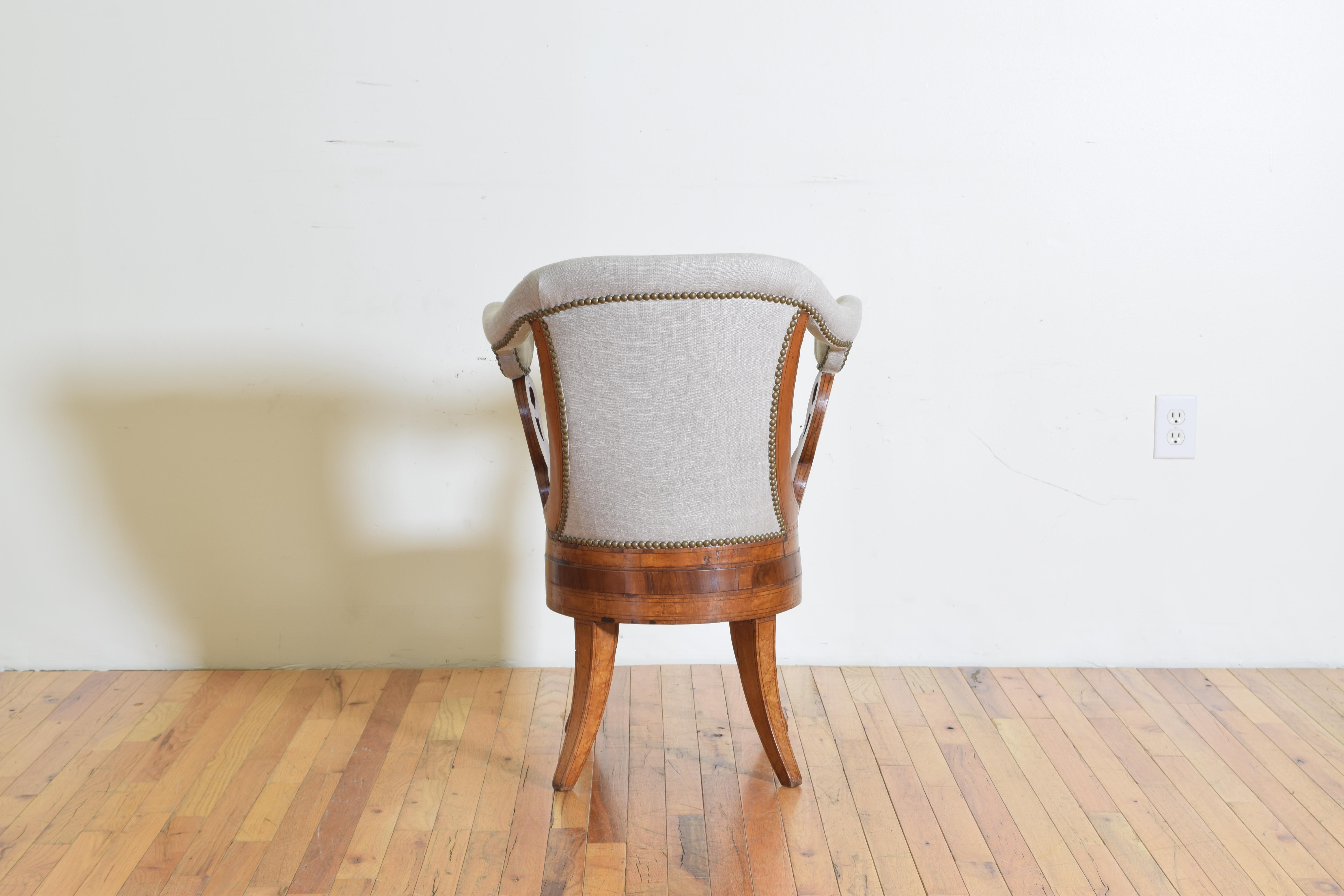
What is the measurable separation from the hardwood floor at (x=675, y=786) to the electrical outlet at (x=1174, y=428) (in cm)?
46

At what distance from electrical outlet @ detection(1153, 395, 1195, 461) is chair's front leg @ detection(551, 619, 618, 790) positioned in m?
1.09

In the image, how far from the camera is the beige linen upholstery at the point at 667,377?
1.43 metres

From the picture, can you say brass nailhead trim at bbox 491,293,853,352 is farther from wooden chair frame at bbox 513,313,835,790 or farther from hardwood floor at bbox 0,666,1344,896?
hardwood floor at bbox 0,666,1344,896

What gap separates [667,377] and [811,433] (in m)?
0.32

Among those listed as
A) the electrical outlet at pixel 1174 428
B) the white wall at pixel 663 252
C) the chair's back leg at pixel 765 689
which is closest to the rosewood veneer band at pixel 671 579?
the chair's back leg at pixel 765 689

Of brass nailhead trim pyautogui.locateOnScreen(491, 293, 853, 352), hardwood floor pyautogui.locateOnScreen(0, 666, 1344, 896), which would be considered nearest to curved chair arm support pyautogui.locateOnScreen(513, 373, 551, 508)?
brass nailhead trim pyautogui.locateOnScreen(491, 293, 853, 352)

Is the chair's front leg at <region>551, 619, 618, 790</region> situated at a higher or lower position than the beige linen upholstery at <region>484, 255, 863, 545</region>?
lower

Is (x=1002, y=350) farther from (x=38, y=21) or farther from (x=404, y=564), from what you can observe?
(x=38, y=21)

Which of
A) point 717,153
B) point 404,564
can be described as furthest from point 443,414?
point 717,153

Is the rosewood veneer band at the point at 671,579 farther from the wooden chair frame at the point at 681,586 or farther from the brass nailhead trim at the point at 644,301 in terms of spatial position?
the brass nailhead trim at the point at 644,301

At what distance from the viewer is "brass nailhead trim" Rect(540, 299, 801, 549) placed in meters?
1.44

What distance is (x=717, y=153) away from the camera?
2199 mm

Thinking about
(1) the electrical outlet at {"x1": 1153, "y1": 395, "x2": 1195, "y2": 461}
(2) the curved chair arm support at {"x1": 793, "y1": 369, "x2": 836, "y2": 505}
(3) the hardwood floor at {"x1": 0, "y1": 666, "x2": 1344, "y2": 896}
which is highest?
(2) the curved chair arm support at {"x1": 793, "y1": 369, "x2": 836, "y2": 505}

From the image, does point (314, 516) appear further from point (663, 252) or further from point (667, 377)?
point (667, 377)
